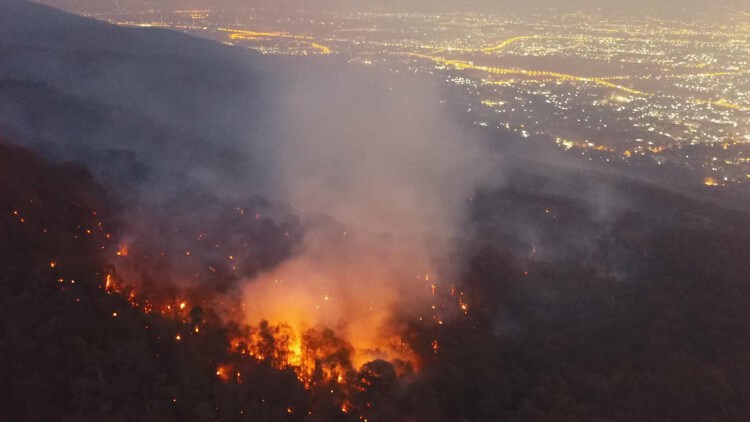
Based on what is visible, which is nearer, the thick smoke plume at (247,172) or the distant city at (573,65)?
the thick smoke plume at (247,172)

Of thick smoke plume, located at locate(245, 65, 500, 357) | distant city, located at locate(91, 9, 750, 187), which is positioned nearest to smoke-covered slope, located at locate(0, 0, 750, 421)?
thick smoke plume, located at locate(245, 65, 500, 357)

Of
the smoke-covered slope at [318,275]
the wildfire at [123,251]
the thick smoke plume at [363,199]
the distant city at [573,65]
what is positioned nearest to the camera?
the smoke-covered slope at [318,275]

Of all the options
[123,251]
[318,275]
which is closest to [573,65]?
[318,275]

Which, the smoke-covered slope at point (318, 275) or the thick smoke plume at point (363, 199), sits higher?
the smoke-covered slope at point (318, 275)

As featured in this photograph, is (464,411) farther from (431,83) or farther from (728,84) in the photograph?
(728,84)

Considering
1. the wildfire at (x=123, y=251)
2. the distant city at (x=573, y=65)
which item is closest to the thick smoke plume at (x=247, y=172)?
the wildfire at (x=123, y=251)

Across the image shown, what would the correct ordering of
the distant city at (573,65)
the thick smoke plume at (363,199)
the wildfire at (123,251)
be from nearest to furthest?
the wildfire at (123,251), the thick smoke plume at (363,199), the distant city at (573,65)

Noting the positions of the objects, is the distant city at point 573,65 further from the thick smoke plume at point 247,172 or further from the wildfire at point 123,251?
the wildfire at point 123,251

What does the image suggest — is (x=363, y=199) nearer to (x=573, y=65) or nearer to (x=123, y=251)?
(x=123, y=251)
